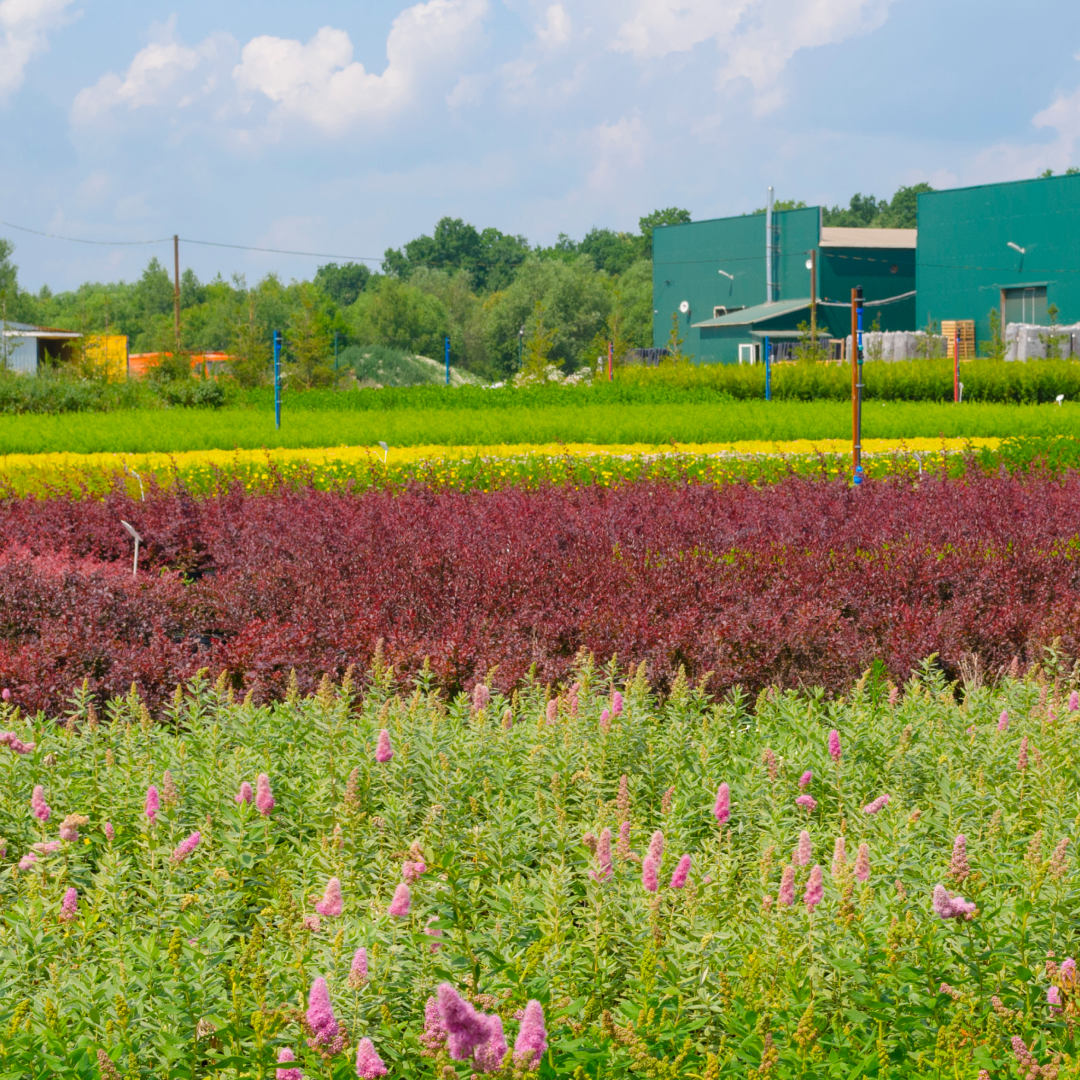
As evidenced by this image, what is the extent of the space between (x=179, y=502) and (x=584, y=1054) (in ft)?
24.7

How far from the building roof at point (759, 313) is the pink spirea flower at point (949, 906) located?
53.8m

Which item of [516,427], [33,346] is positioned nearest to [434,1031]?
[516,427]

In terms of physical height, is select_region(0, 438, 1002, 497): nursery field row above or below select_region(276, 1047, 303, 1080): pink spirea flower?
above

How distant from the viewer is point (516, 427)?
→ 798 inches

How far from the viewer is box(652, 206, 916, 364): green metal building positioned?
57281 mm

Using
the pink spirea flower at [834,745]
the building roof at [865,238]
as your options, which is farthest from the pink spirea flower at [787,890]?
the building roof at [865,238]

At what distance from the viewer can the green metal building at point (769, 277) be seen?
188 ft

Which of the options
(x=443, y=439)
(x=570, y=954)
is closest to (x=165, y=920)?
(x=570, y=954)

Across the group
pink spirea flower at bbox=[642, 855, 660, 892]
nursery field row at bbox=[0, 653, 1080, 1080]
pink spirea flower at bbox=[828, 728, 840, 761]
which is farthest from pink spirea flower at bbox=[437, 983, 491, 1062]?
pink spirea flower at bbox=[828, 728, 840, 761]

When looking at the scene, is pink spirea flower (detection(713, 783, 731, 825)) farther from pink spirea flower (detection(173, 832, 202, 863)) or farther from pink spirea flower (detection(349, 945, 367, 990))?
pink spirea flower (detection(173, 832, 202, 863))

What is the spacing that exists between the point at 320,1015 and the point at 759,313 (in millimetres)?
56763

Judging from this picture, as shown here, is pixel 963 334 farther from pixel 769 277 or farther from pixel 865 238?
pixel 865 238

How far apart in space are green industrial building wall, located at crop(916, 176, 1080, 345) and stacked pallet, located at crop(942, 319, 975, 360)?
45cm

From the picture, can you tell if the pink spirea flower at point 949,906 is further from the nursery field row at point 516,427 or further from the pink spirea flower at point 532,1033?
the nursery field row at point 516,427
